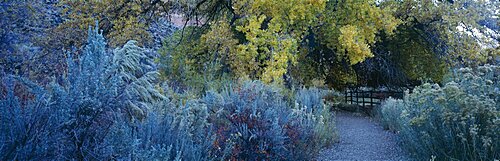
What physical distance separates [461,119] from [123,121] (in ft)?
12.7

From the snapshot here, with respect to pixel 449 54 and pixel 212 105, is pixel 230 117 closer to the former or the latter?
pixel 212 105

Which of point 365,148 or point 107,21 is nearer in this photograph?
point 365,148

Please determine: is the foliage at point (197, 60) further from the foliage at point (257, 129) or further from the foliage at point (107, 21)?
the foliage at point (257, 129)

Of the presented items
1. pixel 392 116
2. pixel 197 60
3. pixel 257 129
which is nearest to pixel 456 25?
pixel 392 116

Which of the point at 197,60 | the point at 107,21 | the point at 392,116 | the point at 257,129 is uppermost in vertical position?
the point at 107,21

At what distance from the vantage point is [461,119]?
5.30 metres

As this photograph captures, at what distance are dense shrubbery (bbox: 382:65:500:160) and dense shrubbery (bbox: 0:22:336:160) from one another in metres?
1.78

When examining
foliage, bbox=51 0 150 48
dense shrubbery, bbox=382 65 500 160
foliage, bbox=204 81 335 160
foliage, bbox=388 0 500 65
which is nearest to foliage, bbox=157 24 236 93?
foliage, bbox=51 0 150 48

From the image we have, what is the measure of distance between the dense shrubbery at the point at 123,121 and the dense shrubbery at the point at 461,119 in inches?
70.0

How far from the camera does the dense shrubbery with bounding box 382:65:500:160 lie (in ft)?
17.2

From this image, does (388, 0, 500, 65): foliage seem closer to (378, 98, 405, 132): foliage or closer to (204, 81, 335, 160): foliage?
(378, 98, 405, 132): foliage

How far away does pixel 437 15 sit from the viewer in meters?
12.6

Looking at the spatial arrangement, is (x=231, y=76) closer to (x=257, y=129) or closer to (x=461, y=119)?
Answer: (x=257, y=129)

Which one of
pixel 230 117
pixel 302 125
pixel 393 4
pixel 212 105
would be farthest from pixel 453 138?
pixel 393 4
